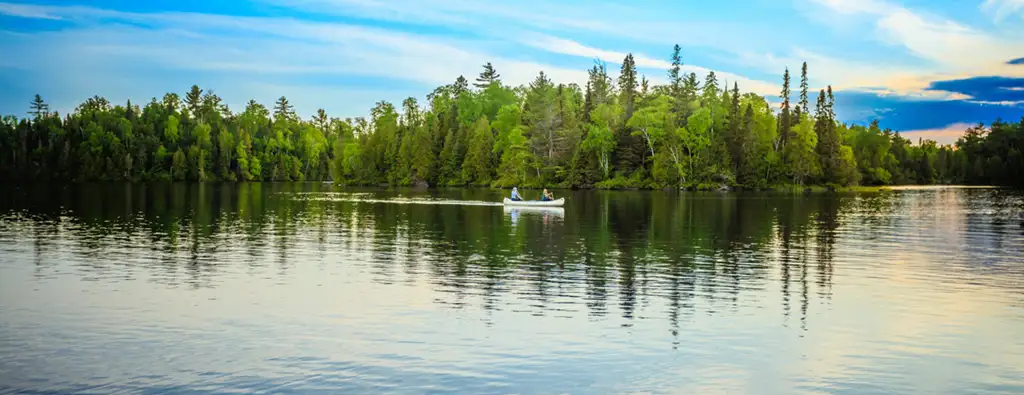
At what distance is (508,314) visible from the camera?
22531 mm

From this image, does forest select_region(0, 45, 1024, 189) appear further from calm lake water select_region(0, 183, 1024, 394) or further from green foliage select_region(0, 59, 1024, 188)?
calm lake water select_region(0, 183, 1024, 394)

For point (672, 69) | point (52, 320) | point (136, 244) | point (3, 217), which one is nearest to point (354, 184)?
point (672, 69)

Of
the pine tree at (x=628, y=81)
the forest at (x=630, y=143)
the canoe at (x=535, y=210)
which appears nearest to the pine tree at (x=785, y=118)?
the forest at (x=630, y=143)

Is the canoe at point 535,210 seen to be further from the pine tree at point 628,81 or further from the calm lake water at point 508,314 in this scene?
the pine tree at point 628,81

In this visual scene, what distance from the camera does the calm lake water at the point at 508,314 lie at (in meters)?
16.3

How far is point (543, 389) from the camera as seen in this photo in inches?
606

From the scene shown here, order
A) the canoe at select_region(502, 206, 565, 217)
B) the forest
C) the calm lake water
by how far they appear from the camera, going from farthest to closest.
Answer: the forest, the canoe at select_region(502, 206, 565, 217), the calm lake water

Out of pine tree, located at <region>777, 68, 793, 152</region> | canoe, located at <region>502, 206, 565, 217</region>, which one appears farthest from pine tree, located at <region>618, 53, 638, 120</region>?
canoe, located at <region>502, 206, 565, 217</region>

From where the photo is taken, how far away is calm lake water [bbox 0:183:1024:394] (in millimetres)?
16328

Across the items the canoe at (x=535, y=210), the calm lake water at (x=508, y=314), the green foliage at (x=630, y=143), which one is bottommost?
the calm lake water at (x=508, y=314)

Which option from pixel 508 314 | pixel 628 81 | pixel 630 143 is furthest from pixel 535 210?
pixel 628 81

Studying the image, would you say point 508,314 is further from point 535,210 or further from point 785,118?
point 785,118

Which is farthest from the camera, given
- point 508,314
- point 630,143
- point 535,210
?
point 630,143

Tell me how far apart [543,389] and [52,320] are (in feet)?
46.2
